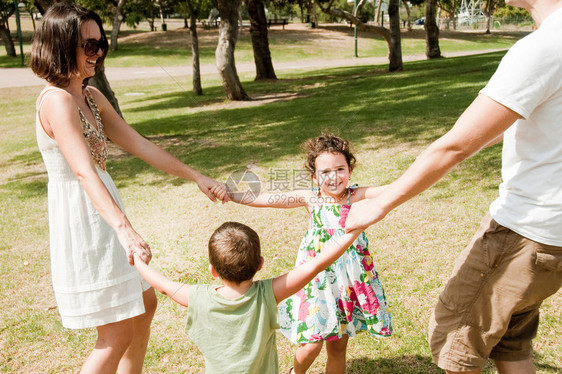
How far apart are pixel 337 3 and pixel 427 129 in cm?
4350

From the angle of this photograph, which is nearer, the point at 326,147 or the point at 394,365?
the point at 326,147

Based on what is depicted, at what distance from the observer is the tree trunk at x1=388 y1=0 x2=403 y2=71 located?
63.2 ft

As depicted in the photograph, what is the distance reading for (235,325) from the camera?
237 centimetres

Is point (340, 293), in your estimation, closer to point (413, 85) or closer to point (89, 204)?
point (89, 204)

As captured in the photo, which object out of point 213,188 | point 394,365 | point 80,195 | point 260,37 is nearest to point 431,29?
point 260,37

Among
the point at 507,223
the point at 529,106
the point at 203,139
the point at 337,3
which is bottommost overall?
the point at 203,139

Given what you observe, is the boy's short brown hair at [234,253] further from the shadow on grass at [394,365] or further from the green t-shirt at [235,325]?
the shadow on grass at [394,365]

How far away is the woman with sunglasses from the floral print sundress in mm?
881

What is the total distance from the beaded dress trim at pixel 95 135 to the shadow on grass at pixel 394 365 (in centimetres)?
207

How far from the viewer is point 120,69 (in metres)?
30.9

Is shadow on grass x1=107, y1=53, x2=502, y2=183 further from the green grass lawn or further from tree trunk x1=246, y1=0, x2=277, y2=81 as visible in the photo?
tree trunk x1=246, y1=0, x2=277, y2=81

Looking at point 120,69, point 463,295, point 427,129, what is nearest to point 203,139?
point 427,129

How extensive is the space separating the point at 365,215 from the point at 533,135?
0.72 metres

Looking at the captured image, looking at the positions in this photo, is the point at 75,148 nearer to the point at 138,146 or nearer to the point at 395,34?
the point at 138,146
